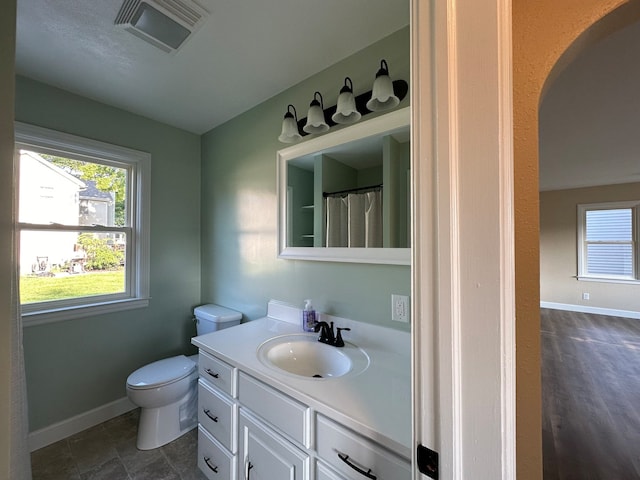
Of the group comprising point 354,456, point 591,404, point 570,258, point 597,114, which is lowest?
point 591,404

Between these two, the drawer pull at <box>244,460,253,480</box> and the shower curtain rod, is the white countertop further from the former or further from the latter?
the shower curtain rod

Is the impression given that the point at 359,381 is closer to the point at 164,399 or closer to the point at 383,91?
the point at 383,91

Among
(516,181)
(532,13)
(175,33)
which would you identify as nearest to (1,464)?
(516,181)

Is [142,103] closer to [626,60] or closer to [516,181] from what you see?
[516,181]

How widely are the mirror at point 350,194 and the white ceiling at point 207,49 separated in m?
0.44

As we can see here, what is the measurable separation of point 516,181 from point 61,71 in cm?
242

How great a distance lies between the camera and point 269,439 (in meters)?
1.04

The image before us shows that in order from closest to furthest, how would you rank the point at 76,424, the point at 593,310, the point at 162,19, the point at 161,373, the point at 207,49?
the point at 162,19 → the point at 207,49 → the point at 161,373 → the point at 76,424 → the point at 593,310

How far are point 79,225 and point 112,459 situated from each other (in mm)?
1570

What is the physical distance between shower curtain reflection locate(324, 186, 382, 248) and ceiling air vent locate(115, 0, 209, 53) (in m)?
1.06

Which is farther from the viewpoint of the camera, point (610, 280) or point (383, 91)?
point (610, 280)

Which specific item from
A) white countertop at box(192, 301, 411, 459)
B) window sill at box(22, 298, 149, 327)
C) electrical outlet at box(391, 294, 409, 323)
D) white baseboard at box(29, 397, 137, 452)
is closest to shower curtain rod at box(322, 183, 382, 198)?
electrical outlet at box(391, 294, 409, 323)

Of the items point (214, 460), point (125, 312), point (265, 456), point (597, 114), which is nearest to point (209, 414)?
point (214, 460)

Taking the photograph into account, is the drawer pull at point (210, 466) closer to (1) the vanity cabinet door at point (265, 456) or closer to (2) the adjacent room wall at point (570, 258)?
(1) the vanity cabinet door at point (265, 456)
